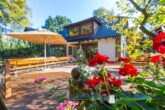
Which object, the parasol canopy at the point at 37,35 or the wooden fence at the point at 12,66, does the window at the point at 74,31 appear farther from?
the parasol canopy at the point at 37,35

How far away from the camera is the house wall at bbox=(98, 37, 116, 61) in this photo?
350 inches

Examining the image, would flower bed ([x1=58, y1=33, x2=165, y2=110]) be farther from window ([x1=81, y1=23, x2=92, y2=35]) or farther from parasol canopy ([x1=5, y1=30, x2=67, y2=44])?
window ([x1=81, y1=23, x2=92, y2=35])

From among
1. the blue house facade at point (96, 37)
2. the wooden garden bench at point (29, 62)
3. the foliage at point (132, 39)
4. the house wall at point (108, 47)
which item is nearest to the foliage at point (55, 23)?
the blue house facade at point (96, 37)

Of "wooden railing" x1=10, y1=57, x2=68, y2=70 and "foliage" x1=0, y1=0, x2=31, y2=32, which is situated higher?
"foliage" x1=0, y1=0, x2=31, y2=32

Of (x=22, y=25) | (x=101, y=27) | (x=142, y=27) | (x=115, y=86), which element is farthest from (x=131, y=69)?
(x=22, y=25)

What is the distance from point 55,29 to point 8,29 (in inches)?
909

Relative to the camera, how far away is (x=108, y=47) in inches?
364

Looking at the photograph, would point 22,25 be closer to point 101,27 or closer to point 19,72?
point 19,72

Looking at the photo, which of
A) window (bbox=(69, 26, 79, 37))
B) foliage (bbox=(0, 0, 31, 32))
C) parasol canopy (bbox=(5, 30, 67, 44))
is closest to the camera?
parasol canopy (bbox=(5, 30, 67, 44))

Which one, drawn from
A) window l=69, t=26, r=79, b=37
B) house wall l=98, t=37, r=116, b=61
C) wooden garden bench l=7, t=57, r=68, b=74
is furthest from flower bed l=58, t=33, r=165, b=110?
window l=69, t=26, r=79, b=37

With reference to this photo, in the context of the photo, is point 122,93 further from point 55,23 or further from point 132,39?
point 55,23

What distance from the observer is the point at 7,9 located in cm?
805

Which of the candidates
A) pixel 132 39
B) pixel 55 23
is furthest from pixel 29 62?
pixel 55 23

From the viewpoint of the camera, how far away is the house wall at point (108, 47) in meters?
8.90
